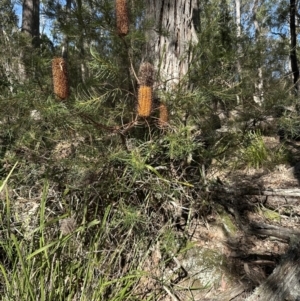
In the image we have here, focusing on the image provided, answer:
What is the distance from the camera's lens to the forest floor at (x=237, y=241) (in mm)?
2152

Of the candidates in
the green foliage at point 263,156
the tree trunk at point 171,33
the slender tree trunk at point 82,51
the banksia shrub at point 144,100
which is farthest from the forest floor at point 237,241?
the slender tree trunk at point 82,51

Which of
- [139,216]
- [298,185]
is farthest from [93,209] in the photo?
[298,185]

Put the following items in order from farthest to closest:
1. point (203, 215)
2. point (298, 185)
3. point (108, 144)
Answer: point (298, 185) < point (203, 215) < point (108, 144)

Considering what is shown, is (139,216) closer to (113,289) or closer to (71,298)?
(113,289)

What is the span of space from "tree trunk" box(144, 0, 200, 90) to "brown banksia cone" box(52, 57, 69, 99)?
82cm

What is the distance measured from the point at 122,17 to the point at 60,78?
45 cm

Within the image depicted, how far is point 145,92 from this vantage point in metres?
1.68

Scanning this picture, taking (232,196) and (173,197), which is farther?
(232,196)

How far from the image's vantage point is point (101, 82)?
2.10m

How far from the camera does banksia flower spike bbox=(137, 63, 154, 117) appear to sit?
1.68 meters

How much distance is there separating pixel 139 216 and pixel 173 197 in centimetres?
32

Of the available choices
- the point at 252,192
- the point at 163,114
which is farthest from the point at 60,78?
the point at 252,192

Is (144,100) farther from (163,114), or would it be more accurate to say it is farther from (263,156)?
(263,156)

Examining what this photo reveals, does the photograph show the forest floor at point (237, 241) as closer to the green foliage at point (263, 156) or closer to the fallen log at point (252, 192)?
the fallen log at point (252, 192)
